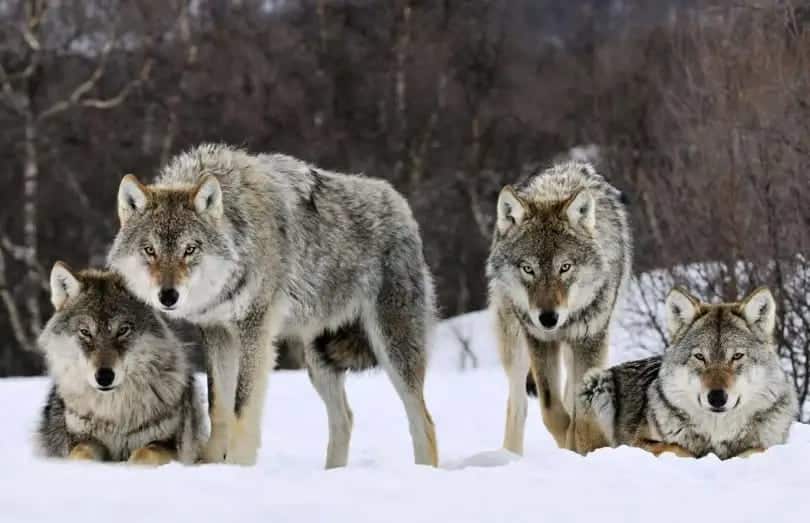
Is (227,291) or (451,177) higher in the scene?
(451,177)

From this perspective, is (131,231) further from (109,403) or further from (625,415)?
(625,415)

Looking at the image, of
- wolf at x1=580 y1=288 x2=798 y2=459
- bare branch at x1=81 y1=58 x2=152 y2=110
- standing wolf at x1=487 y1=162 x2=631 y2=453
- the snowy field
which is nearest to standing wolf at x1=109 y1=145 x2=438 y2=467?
standing wolf at x1=487 y1=162 x2=631 y2=453

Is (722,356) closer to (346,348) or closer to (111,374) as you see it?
(346,348)

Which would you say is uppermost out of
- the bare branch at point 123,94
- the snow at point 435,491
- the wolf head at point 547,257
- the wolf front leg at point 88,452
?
the bare branch at point 123,94

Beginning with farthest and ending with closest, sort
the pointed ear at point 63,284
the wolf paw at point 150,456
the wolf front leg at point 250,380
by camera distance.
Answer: the wolf front leg at point 250,380
the pointed ear at point 63,284
the wolf paw at point 150,456

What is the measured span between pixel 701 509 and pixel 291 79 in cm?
1809

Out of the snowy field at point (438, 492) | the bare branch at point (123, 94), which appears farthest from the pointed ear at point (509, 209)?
the bare branch at point (123, 94)

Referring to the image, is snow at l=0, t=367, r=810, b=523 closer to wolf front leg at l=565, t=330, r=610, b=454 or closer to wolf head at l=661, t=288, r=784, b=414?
wolf head at l=661, t=288, r=784, b=414

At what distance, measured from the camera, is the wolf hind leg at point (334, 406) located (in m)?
7.09

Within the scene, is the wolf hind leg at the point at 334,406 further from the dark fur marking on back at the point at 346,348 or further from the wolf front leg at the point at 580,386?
the wolf front leg at the point at 580,386

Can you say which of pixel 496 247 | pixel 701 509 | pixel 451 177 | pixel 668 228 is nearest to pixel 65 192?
pixel 451 177

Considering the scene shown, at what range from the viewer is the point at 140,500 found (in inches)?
166

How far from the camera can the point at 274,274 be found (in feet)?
20.9

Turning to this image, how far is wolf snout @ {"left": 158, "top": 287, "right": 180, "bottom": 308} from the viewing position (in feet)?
18.7
